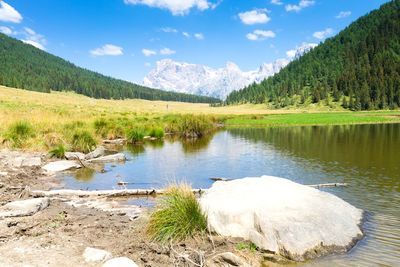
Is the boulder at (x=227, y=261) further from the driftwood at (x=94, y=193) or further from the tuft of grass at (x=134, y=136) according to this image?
the tuft of grass at (x=134, y=136)

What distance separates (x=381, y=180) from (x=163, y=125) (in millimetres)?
35827

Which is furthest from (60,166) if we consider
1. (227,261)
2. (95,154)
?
(227,261)

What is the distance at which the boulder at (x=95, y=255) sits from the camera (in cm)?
932

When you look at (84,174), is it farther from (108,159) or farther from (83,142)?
(83,142)

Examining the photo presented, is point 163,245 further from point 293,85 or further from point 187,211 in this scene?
point 293,85

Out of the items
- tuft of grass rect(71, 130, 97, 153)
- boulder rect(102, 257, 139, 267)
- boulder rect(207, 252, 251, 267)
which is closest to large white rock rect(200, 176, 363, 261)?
boulder rect(207, 252, 251, 267)

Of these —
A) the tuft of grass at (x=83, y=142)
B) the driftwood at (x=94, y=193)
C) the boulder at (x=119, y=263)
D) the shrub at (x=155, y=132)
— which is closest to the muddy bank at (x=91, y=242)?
the boulder at (x=119, y=263)

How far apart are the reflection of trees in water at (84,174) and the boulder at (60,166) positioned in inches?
21.3

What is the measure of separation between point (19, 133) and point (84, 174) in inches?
397

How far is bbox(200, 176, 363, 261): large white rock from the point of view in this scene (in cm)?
1079

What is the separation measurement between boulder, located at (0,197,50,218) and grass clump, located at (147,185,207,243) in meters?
4.55

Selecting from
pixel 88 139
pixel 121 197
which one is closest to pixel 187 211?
pixel 121 197

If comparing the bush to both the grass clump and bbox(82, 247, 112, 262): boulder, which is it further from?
bbox(82, 247, 112, 262): boulder

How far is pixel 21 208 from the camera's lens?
42.1 feet
